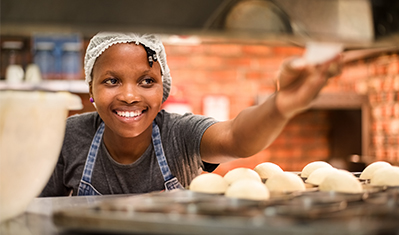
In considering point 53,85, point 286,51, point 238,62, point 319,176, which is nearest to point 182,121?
point 319,176

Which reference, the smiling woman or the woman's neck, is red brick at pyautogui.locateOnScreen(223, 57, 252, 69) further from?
the woman's neck

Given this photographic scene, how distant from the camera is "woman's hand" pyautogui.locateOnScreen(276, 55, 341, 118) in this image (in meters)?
0.69

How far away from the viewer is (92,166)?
136 centimetres

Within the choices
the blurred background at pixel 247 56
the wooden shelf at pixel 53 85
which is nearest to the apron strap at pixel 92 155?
the blurred background at pixel 247 56

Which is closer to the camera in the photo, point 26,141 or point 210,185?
point 26,141

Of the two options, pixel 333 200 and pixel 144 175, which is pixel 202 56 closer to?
pixel 144 175

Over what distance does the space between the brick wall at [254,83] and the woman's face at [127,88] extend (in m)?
2.12

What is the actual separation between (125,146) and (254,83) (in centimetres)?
234

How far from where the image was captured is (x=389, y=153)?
3.11m

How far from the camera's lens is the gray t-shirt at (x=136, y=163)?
1341 mm

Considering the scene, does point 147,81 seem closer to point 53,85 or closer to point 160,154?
point 160,154

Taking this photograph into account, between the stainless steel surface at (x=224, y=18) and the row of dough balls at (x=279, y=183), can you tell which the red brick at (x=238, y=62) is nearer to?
the row of dough balls at (x=279, y=183)

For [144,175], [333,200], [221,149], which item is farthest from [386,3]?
[144,175]

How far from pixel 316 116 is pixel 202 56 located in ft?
3.99
